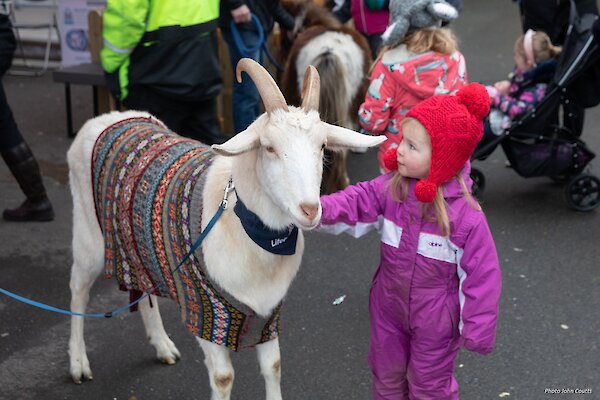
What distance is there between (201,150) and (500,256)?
2.68m

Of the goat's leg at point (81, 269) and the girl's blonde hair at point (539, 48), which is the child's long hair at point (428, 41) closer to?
the girl's blonde hair at point (539, 48)

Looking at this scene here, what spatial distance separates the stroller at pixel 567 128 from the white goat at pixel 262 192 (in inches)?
111

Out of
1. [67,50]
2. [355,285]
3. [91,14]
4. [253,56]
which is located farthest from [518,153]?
[67,50]

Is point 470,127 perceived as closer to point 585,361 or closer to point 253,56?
point 585,361

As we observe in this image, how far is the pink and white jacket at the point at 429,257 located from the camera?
2.74 meters

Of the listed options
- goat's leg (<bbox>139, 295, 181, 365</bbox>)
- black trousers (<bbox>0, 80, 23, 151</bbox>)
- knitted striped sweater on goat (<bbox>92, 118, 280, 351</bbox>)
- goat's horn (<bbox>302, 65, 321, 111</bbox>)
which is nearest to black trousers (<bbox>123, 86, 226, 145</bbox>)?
black trousers (<bbox>0, 80, 23, 151</bbox>)

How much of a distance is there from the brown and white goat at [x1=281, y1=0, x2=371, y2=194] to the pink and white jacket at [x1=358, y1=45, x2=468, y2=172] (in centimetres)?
128

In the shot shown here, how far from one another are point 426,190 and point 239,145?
2.34ft

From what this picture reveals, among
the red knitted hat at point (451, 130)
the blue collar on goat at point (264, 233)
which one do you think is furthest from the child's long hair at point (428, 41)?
the blue collar on goat at point (264, 233)

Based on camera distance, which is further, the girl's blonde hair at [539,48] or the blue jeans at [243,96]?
the blue jeans at [243,96]

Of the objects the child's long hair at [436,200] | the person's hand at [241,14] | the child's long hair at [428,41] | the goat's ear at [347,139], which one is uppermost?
the goat's ear at [347,139]

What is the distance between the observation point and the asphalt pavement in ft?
12.2

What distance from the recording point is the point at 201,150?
3.23m

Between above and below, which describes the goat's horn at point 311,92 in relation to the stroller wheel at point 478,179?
above
